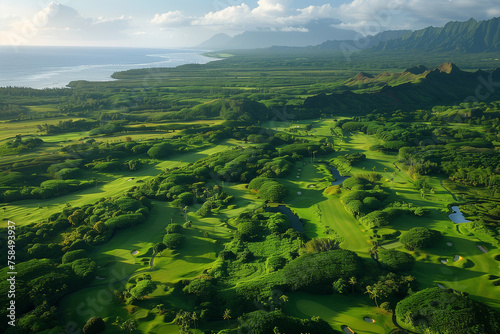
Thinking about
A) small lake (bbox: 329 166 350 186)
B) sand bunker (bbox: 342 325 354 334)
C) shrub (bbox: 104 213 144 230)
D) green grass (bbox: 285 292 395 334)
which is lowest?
sand bunker (bbox: 342 325 354 334)

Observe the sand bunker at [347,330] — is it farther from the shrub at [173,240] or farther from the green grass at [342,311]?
the shrub at [173,240]

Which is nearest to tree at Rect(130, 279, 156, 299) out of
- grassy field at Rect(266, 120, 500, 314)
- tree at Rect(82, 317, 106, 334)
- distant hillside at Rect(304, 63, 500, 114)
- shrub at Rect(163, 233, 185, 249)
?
tree at Rect(82, 317, 106, 334)

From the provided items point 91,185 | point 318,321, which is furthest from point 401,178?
point 91,185

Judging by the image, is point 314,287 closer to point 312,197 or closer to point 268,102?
point 312,197

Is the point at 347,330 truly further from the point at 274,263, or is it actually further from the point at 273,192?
the point at 273,192

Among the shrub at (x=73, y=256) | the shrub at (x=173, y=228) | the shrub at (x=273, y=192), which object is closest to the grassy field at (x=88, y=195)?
the shrub at (x=73, y=256)

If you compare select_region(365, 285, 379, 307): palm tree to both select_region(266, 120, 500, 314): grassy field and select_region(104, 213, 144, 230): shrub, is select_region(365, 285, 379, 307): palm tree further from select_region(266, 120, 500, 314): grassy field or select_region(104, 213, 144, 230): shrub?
select_region(104, 213, 144, 230): shrub

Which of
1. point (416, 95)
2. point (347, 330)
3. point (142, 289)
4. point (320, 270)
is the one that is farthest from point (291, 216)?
point (416, 95)
